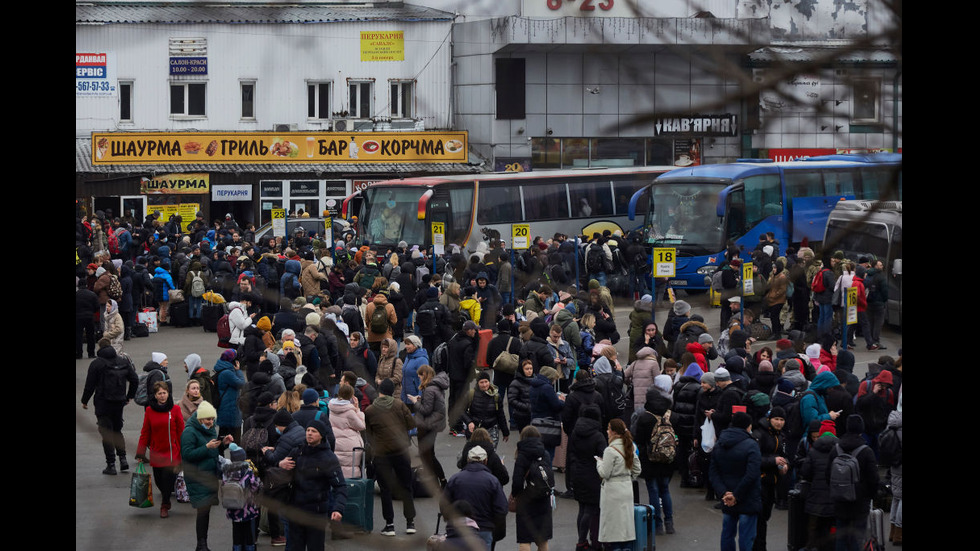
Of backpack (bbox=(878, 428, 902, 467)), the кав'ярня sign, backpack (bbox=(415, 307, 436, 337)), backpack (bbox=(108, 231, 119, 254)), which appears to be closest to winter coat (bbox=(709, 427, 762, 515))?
backpack (bbox=(878, 428, 902, 467))

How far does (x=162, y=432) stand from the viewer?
565cm

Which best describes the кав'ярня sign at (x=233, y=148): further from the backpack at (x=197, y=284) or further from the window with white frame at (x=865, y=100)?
the window with white frame at (x=865, y=100)

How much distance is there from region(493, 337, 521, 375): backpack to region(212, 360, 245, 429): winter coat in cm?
247

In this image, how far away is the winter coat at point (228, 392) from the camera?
452 inches

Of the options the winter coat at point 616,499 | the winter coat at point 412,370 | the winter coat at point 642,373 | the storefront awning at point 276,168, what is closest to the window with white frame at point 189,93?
the winter coat at point 412,370

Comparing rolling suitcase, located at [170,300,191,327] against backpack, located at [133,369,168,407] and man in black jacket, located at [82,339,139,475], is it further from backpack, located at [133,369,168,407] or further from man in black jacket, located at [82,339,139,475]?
backpack, located at [133,369,168,407]

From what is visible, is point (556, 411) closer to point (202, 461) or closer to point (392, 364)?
point (392, 364)

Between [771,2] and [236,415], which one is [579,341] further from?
[771,2]

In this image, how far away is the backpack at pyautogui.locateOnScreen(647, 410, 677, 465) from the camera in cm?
984

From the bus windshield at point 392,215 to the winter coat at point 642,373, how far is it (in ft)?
50.7

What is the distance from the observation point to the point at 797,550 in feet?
30.4
